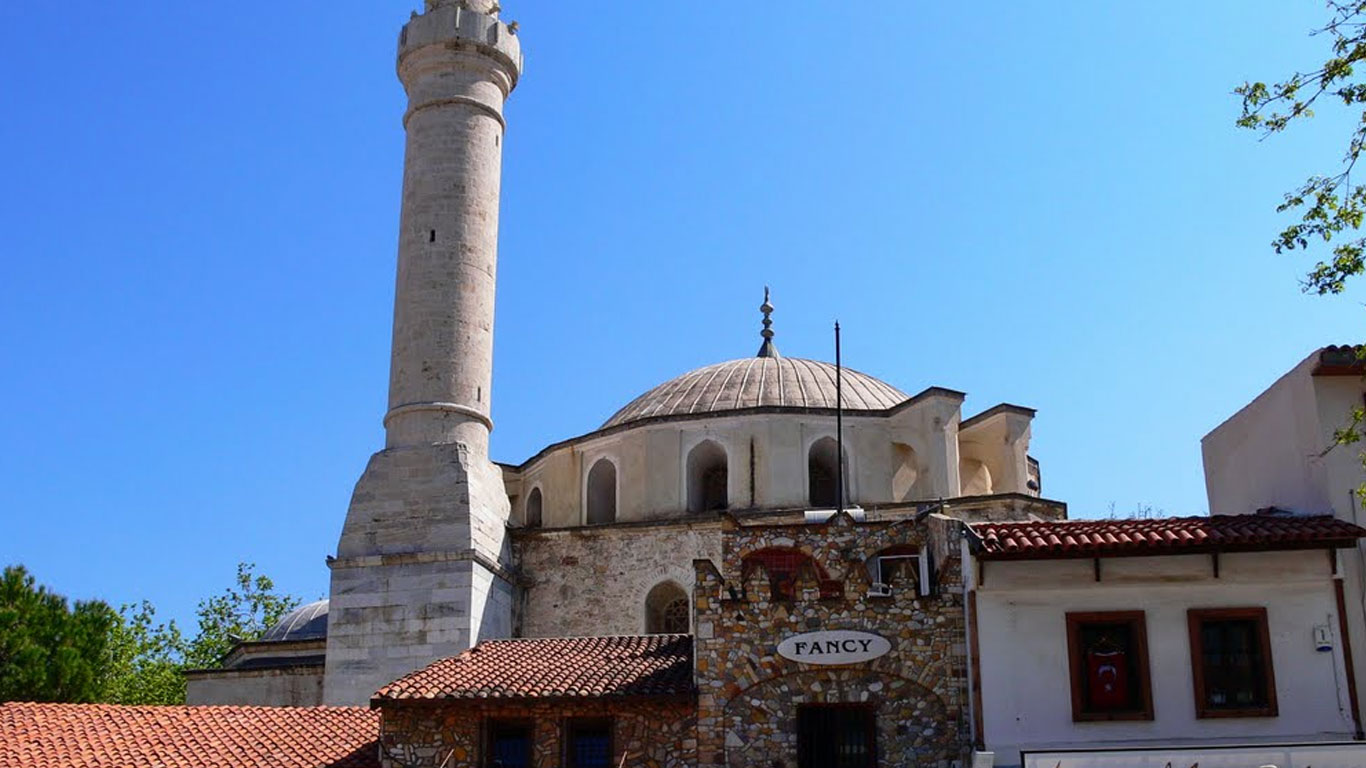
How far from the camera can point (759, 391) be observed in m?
28.3

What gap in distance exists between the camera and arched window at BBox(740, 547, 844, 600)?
16.5 meters

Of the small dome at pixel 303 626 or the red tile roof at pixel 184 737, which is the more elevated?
the small dome at pixel 303 626

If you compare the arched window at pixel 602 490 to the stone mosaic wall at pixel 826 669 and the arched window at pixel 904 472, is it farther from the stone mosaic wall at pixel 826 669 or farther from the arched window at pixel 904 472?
the stone mosaic wall at pixel 826 669

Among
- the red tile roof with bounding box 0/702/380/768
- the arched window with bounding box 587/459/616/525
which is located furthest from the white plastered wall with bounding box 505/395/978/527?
the red tile roof with bounding box 0/702/380/768

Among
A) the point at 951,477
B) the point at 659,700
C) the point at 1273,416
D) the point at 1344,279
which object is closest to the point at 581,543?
the point at 951,477

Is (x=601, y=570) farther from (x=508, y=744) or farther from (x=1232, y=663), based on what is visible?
(x=1232, y=663)

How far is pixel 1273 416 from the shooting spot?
17.8 meters

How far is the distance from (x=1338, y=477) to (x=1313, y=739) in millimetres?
2889

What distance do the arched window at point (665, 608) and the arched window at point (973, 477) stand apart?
6123 mm

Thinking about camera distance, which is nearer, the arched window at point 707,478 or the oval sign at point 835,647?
the oval sign at point 835,647

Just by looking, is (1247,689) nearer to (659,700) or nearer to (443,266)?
(659,700)

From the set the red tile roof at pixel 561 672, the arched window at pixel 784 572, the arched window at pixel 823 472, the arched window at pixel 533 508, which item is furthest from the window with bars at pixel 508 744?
the arched window at pixel 533 508

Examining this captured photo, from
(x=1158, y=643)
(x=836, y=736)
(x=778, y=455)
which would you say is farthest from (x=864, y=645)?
(x=778, y=455)

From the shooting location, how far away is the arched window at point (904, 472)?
88.4ft
